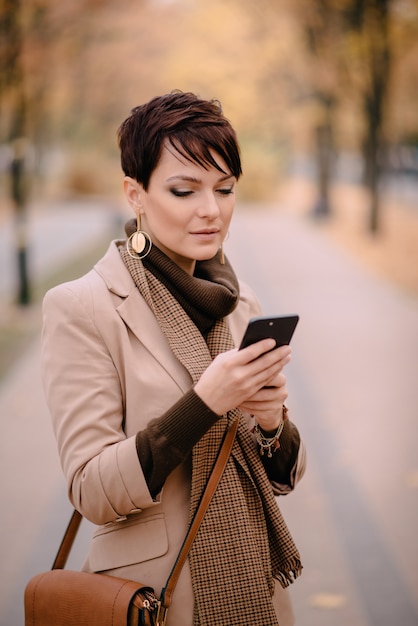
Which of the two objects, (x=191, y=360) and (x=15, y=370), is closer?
(x=191, y=360)

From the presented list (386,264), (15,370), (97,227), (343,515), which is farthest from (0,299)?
(97,227)

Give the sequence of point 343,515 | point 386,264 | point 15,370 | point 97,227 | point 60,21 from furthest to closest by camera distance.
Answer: point 97,227 → point 386,264 → point 60,21 → point 15,370 → point 343,515

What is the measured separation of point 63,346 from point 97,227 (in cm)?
2448

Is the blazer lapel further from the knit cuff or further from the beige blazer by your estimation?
the knit cuff

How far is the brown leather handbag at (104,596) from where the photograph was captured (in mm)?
1890

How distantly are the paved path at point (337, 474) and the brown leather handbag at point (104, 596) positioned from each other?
2.02m

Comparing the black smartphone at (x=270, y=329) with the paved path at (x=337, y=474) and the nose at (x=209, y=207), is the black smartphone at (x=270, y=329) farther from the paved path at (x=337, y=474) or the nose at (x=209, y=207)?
the paved path at (x=337, y=474)

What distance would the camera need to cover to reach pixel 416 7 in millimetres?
17156

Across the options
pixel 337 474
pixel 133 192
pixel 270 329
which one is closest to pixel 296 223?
pixel 337 474

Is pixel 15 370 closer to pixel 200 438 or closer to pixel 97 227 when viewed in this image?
pixel 200 438

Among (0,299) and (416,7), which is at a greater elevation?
(416,7)

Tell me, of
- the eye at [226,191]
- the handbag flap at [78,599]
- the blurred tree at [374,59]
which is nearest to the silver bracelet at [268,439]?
the handbag flap at [78,599]

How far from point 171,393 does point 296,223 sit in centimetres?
2443

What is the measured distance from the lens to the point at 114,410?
196 cm
